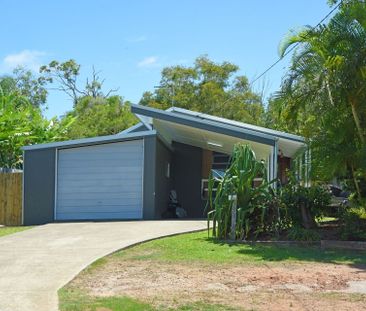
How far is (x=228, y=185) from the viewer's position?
12484 millimetres

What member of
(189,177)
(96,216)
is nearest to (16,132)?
(96,216)

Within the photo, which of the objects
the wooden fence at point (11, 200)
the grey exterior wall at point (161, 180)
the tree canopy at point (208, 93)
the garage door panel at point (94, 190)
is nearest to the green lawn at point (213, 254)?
the garage door panel at point (94, 190)

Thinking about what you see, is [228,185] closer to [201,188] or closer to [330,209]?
[330,209]

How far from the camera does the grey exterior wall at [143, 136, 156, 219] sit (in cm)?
1738

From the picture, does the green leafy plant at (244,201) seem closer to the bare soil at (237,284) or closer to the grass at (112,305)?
the bare soil at (237,284)

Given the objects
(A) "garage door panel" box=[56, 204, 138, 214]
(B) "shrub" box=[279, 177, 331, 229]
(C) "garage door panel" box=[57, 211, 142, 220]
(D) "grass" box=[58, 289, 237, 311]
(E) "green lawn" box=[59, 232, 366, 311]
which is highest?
(B) "shrub" box=[279, 177, 331, 229]

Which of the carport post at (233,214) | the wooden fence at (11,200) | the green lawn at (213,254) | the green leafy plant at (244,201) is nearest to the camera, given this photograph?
the green lawn at (213,254)

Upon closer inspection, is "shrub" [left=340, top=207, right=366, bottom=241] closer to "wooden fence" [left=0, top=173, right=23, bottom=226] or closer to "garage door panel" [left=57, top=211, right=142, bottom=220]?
"garage door panel" [left=57, top=211, right=142, bottom=220]

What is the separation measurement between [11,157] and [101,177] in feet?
23.1

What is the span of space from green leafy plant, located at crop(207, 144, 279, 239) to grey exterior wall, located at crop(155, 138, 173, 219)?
5.52m

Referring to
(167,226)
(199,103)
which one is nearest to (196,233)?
(167,226)

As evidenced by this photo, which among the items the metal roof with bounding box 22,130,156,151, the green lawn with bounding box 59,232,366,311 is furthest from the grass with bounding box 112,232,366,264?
the metal roof with bounding box 22,130,156,151

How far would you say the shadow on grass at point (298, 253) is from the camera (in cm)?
983

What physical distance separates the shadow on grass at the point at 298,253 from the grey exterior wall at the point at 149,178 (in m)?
5.80
